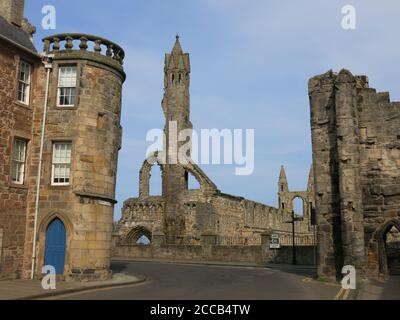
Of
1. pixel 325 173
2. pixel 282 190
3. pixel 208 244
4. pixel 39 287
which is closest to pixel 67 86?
pixel 39 287

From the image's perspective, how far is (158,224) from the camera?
42062 mm

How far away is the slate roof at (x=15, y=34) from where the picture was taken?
1675cm

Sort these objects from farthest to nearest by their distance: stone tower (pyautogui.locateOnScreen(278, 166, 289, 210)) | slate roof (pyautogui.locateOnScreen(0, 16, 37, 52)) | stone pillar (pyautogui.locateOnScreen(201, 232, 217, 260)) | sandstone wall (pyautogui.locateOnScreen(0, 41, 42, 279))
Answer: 1. stone tower (pyautogui.locateOnScreen(278, 166, 289, 210))
2. stone pillar (pyautogui.locateOnScreen(201, 232, 217, 260))
3. slate roof (pyautogui.locateOnScreen(0, 16, 37, 52))
4. sandstone wall (pyautogui.locateOnScreen(0, 41, 42, 279))

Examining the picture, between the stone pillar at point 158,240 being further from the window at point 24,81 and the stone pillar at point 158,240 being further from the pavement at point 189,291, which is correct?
the window at point 24,81

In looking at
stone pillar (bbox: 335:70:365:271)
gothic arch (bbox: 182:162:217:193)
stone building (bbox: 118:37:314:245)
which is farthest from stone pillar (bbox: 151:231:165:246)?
stone pillar (bbox: 335:70:365:271)

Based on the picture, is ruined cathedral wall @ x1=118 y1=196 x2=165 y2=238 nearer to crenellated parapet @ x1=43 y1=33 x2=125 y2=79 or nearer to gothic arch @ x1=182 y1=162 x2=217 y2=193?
gothic arch @ x1=182 y1=162 x2=217 y2=193

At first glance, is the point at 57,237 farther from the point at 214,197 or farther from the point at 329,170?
the point at 214,197

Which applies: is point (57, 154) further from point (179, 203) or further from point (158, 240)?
point (179, 203)

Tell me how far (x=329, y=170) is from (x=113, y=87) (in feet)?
29.9

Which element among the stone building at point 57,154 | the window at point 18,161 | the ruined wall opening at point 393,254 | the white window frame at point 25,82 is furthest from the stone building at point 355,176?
the white window frame at point 25,82

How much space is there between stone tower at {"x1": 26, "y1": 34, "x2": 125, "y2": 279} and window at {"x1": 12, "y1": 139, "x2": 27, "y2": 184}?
1.19 feet

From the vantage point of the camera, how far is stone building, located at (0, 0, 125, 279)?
52.9 feet
